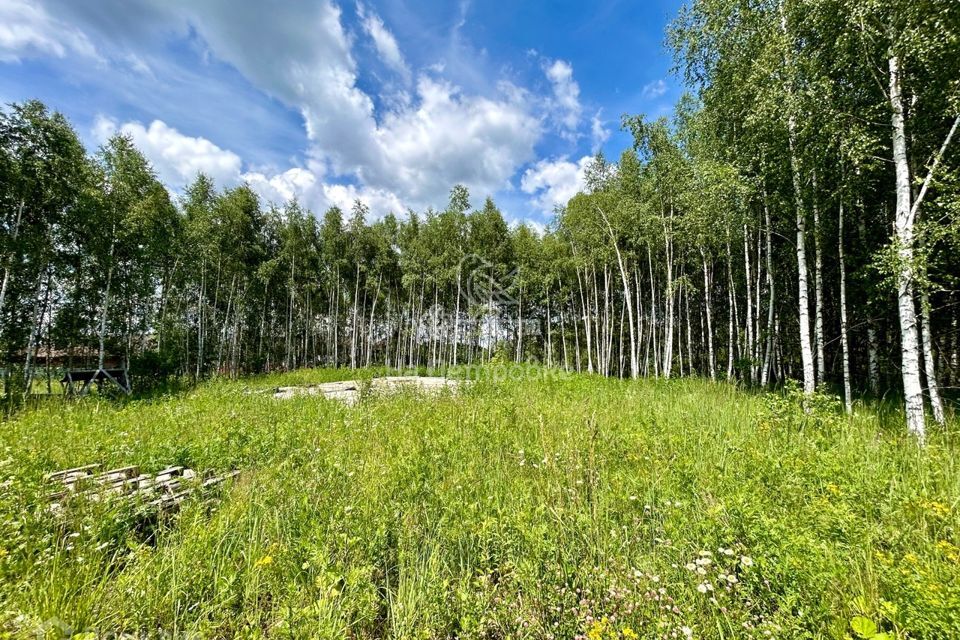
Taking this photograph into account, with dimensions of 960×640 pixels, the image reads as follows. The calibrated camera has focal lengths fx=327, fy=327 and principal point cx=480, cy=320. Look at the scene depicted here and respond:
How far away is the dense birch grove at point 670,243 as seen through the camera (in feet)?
→ 18.7

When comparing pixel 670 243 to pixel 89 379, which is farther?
pixel 670 243

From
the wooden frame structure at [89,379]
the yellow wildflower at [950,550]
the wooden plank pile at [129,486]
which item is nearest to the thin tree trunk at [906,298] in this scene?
the yellow wildflower at [950,550]

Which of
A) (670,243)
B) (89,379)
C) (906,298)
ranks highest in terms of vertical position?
(670,243)

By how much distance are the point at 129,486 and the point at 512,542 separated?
11.9 feet

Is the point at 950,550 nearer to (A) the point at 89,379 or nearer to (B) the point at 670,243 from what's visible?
(B) the point at 670,243

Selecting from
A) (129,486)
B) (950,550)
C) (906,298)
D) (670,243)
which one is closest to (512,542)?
(950,550)

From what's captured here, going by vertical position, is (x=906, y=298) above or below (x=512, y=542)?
above

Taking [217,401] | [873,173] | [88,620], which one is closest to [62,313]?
[217,401]

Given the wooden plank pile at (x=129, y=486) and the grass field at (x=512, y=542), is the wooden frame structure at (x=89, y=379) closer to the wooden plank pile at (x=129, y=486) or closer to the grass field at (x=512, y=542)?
the grass field at (x=512, y=542)

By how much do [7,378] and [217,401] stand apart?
8702mm

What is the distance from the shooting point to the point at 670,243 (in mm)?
15359

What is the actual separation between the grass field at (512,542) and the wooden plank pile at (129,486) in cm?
11

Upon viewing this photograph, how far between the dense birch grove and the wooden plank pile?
353 inches

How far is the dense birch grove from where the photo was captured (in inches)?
224
